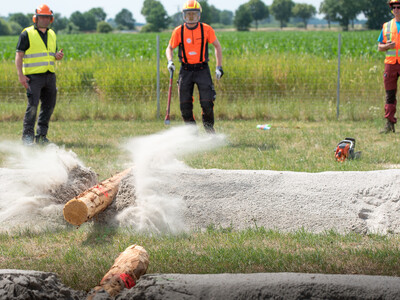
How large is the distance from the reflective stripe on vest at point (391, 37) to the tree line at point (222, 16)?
36.8 m

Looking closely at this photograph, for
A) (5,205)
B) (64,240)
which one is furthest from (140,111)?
(64,240)

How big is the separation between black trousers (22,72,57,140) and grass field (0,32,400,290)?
0.57m

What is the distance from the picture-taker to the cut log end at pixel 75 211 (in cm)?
492

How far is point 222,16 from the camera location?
169375 millimetres

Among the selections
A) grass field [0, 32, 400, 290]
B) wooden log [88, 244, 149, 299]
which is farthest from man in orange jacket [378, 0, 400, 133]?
wooden log [88, 244, 149, 299]

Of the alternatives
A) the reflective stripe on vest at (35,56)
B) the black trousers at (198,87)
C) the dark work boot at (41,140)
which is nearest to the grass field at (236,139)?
the dark work boot at (41,140)

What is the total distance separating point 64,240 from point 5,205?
43.9 inches

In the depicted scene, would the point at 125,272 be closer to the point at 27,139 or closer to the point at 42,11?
the point at 27,139

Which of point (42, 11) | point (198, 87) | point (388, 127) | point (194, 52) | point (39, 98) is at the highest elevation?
point (42, 11)

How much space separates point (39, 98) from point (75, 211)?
4.87 metres

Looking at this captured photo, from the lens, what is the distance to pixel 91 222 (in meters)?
5.50

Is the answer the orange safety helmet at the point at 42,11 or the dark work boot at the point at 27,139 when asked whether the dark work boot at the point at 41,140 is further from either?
the orange safety helmet at the point at 42,11

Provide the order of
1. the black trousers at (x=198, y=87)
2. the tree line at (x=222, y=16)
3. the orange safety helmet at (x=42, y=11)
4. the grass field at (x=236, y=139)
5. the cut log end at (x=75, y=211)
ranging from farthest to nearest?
the tree line at (x=222, y=16)
the black trousers at (x=198, y=87)
the orange safety helmet at (x=42, y=11)
the cut log end at (x=75, y=211)
the grass field at (x=236, y=139)

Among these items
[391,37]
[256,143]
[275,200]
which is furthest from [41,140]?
[391,37]
